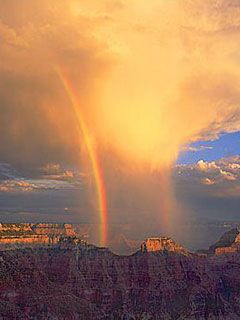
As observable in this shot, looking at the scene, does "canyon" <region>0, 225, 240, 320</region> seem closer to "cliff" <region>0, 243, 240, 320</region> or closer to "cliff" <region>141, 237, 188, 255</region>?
"cliff" <region>0, 243, 240, 320</region>

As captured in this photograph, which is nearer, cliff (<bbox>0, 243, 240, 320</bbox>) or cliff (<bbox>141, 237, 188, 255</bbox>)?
cliff (<bbox>0, 243, 240, 320</bbox>)

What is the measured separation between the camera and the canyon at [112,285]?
12562 cm

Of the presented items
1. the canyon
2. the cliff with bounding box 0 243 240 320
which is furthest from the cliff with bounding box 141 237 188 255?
the cliff with bounding box 0 243 240 320

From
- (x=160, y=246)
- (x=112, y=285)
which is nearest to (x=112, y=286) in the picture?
(x=112, y=285)

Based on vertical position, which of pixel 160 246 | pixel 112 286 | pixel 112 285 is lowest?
pixel 112 286

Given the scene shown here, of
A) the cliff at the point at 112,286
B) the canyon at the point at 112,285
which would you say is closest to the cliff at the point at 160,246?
the canyon at the point at 112,285

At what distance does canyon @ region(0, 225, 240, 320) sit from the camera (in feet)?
412

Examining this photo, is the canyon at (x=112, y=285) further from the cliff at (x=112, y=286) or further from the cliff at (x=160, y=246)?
the cliff at (x=160, y=246)

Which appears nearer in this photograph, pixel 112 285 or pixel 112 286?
pixel 112 286

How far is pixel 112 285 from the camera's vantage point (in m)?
150

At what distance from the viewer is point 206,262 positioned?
570ft

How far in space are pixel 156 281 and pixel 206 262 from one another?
26.0 metres

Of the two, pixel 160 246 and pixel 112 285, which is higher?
pixel 160 246

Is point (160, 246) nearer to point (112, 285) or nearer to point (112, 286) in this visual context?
point (112, 285)
